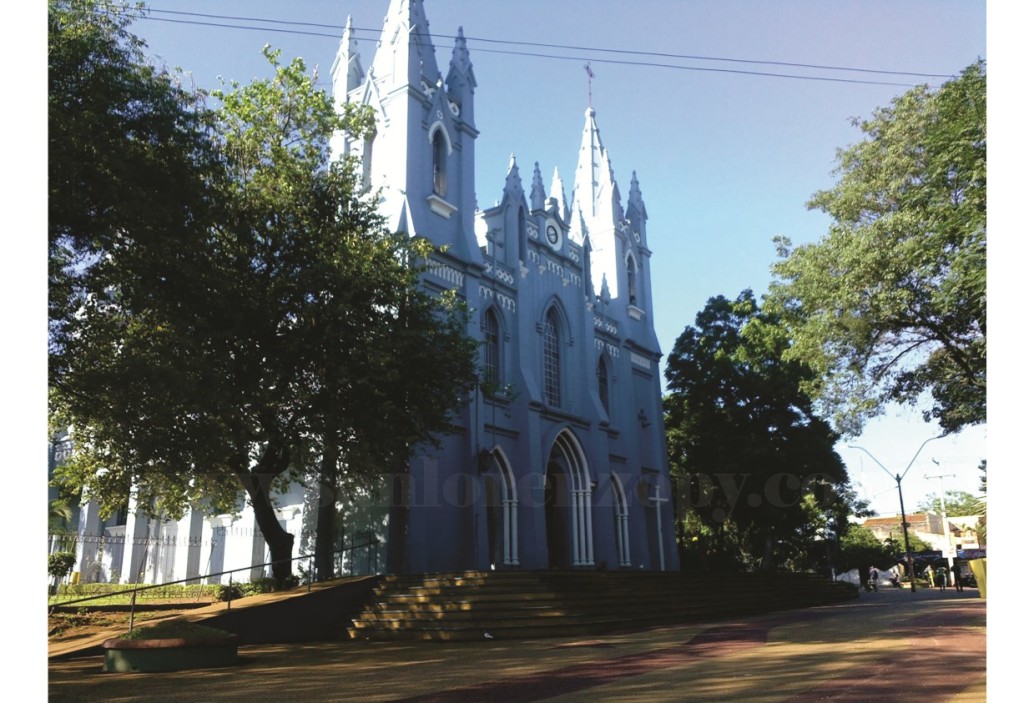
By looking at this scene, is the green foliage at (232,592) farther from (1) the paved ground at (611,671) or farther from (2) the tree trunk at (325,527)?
(1) the paved ground at (611,671)

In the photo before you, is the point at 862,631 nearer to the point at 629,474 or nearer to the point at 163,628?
the point at 163,628

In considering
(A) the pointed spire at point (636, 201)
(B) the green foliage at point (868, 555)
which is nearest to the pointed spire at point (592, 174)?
(A) the pointed spire at point (636, 201)

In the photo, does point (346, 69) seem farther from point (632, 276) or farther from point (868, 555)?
point (868, 555)

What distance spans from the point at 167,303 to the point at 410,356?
5588 mm

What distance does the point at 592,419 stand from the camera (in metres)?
30.1

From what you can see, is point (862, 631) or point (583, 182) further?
point (583, 182)

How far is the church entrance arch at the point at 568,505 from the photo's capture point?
2873 cm

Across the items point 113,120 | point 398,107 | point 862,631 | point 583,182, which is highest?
point 583,182

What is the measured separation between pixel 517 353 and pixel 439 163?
23.1 feet

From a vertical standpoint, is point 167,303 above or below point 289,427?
above

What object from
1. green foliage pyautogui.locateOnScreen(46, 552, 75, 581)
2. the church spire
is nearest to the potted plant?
green foliage pyautogui.locateOnScreen(46, 552, 75, 581)

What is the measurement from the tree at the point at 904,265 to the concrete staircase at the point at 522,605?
314 inches

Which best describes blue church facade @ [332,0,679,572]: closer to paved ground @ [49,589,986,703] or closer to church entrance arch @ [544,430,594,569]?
church entrance arch @ [544,430,594,569]
